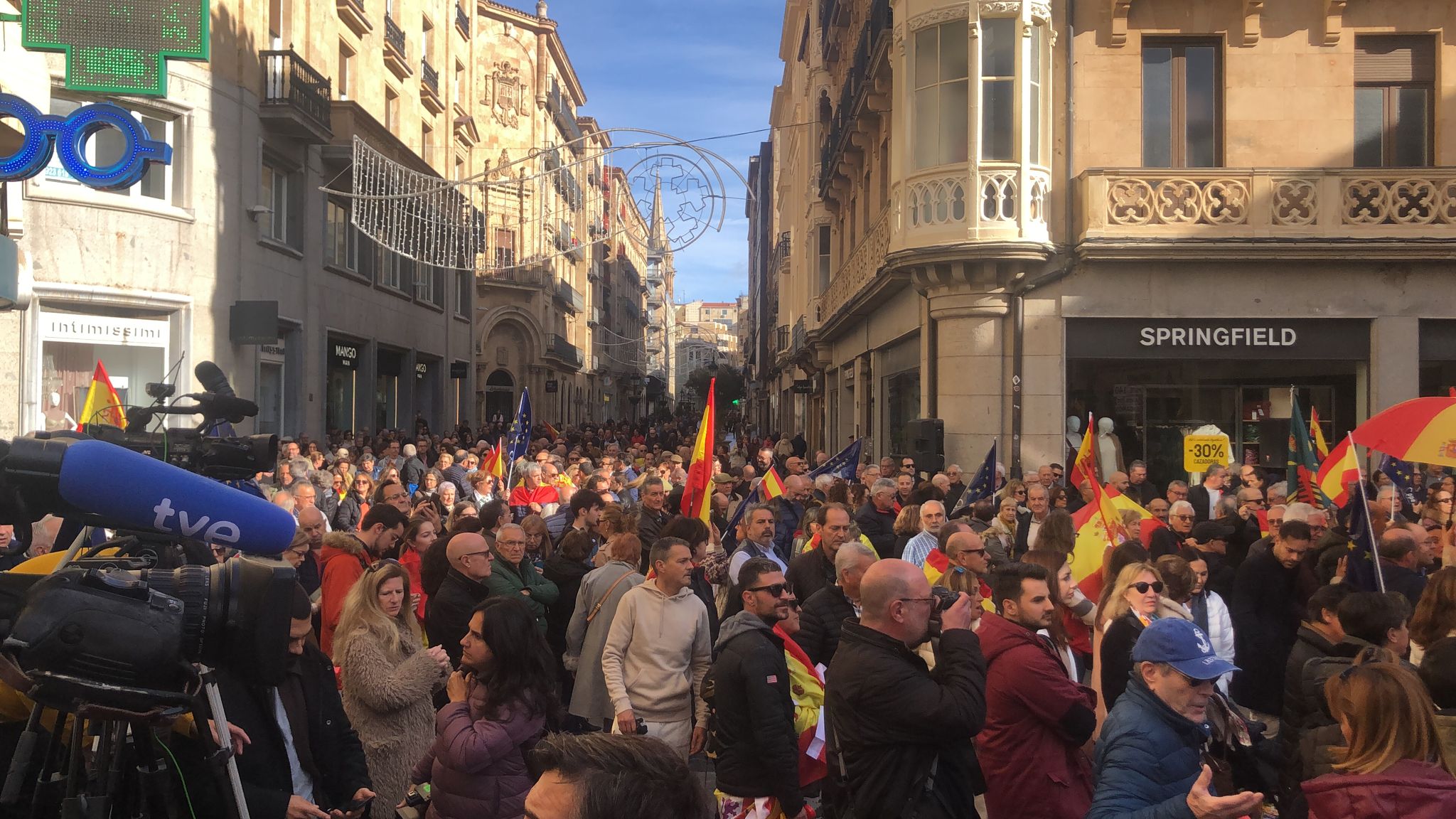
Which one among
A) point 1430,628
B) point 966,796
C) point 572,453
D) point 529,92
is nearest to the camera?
point 966,796

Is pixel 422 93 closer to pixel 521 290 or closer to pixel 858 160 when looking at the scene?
pixel 858 160

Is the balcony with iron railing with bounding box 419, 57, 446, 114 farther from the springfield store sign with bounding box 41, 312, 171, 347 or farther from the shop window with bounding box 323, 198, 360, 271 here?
the springfield store sign with bounding box 41, 312, 171, 347

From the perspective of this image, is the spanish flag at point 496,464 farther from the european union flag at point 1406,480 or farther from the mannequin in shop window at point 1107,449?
the european union flag at point 1406,480

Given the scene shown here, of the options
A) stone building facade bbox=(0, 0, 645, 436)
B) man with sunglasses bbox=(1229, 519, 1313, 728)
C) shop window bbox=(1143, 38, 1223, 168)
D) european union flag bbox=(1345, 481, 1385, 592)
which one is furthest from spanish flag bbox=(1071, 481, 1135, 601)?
shop window bbox=(1143, 38, 1223, 168)

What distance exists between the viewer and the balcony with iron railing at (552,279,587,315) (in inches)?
2276

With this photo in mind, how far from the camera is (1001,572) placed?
488cm

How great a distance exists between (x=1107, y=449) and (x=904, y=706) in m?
13.0

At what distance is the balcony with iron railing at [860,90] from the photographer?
18.7 m

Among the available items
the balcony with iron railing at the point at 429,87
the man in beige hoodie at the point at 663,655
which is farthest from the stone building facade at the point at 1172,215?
the balcony with iron railing at the point at 429,87

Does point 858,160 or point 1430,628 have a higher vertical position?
point 858,160

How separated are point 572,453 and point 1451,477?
486 inches

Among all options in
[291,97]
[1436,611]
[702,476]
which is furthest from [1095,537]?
[291,97]

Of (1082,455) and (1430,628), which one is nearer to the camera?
(1430,628)

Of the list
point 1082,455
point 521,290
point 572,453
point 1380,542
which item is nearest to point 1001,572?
point 1380,542
